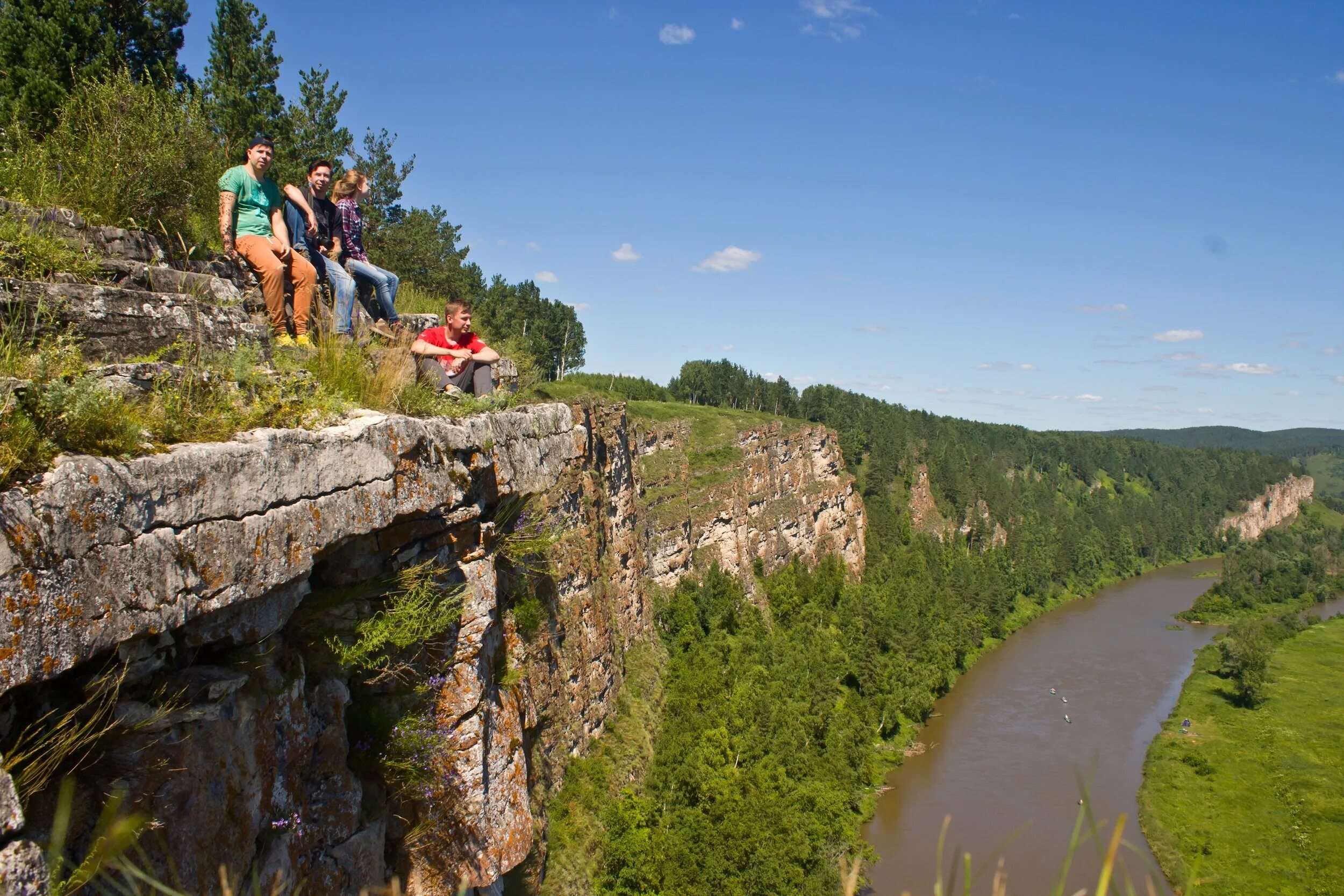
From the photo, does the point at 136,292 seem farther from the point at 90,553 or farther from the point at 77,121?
the point at 77,121

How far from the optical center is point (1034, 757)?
112ft

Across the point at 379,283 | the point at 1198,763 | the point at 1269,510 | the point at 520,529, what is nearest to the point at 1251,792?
the point at 1198,763

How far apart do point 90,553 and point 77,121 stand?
6315 millimetres

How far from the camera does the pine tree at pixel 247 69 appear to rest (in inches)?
640

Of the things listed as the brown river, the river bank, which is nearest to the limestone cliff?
the river bank

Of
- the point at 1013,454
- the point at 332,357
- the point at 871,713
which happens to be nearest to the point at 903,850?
the point at 871,713

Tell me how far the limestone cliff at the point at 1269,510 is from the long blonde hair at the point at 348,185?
134333mm

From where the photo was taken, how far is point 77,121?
23.6 feet

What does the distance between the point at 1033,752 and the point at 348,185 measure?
3714 centimetres

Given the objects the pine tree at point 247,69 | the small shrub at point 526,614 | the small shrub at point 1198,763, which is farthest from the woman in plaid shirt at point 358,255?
the small shrub at point 1198,763

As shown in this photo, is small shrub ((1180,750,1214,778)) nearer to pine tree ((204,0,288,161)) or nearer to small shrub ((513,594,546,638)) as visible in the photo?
small shrub ((513,594,546,638))

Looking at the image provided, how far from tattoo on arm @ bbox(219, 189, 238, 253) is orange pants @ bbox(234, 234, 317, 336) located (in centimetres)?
7

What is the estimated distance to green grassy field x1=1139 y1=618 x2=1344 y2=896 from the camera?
27.2 metres

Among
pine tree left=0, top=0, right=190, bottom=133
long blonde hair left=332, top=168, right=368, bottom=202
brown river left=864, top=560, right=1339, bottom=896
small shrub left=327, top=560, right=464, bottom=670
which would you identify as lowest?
brown river left=864, top=560, right=1339, bottom=896
